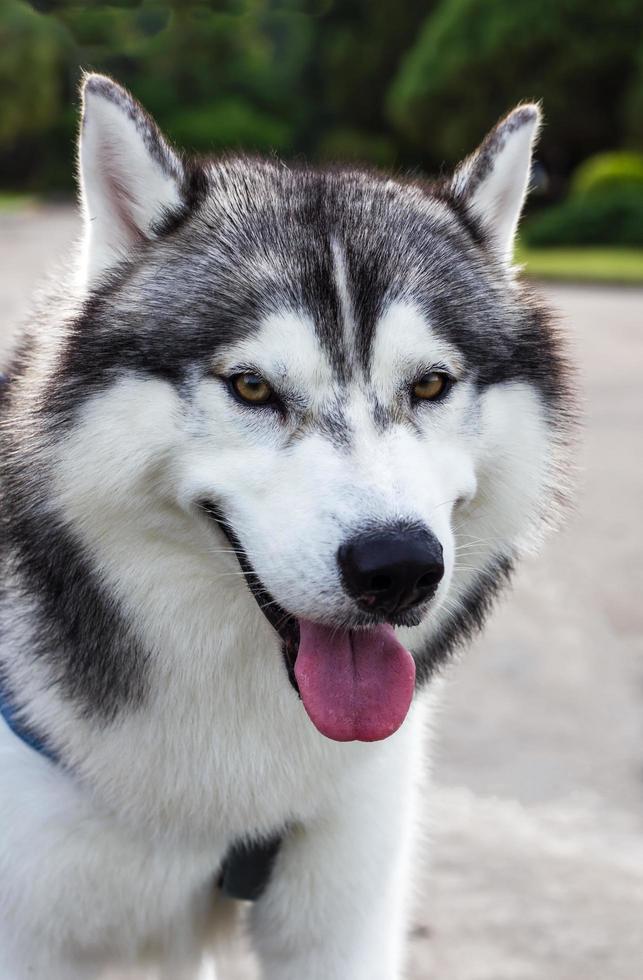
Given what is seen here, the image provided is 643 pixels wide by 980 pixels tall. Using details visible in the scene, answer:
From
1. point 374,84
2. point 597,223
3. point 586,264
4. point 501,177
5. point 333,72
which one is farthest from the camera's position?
point 333,72

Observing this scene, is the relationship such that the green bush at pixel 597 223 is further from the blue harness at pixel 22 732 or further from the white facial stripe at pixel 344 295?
the blue harness at pixel 22 732

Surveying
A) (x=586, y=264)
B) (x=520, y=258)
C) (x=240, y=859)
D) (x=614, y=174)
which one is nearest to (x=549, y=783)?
(x=240, y=859)

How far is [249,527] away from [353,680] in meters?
0.35

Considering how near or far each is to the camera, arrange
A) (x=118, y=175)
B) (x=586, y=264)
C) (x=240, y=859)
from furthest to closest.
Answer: (x=586, y=264) < (x=240, y=859) < (x=118, y=175)

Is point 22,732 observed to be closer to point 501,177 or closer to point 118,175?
point 118,175

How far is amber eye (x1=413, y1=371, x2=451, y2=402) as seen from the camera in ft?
7.04

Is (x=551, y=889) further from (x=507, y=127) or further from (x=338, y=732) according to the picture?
(x=507, y=127)

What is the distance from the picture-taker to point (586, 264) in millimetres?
18266

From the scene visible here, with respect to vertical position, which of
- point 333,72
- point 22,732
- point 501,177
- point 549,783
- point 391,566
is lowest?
point 333,72

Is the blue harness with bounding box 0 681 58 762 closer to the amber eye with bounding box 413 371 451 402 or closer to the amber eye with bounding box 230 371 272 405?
the amber eye with bounding box 230 371 272 405

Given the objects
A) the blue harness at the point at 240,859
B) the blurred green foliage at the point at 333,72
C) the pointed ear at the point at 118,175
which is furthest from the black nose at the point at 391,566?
the blurred green foliage at the point at 333,72

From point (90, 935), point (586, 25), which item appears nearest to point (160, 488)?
point (90, 935)

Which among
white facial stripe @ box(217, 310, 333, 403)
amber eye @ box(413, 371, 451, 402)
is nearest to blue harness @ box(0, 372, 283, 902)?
white facial stripe @ box(217, 310, 333, 403)

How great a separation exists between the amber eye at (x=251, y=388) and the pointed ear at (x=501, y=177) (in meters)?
0.75
